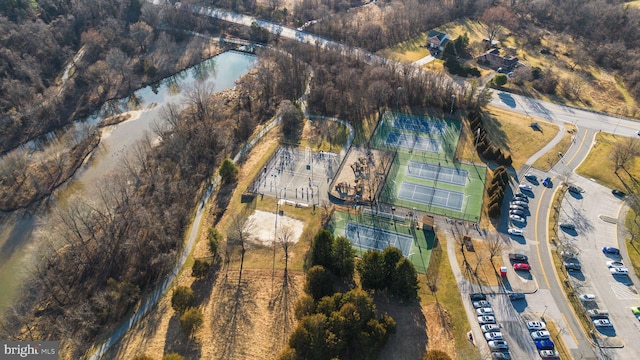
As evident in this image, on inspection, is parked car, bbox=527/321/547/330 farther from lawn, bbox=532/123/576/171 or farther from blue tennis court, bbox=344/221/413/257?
lawn, bbox=532/123/576/171

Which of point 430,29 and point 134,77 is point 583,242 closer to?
point 430,29

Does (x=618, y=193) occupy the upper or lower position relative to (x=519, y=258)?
upper

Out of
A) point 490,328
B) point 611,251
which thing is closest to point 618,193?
point 611,251

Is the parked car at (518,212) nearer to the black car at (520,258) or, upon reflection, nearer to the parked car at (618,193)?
the black car at (520,258)

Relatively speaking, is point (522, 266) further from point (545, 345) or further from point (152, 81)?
point (152, 81)

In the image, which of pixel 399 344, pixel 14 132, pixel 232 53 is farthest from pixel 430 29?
pixel 14 132

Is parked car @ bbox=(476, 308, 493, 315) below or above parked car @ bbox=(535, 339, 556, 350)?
below

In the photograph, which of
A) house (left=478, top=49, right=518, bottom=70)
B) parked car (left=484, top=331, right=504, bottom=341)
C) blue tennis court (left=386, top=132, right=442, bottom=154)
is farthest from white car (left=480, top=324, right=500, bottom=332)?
house (left=478, top=49, right=518, bottom=70)

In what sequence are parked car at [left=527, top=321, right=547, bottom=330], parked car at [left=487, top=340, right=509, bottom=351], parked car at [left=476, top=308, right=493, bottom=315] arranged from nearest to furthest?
parked car at [left=487, top=340, right=509, bottom=351] < parked car at [left=527, top=321, right=547, bottom=330] < parked car at [left=476, top=308, right=493, bottom=315]
